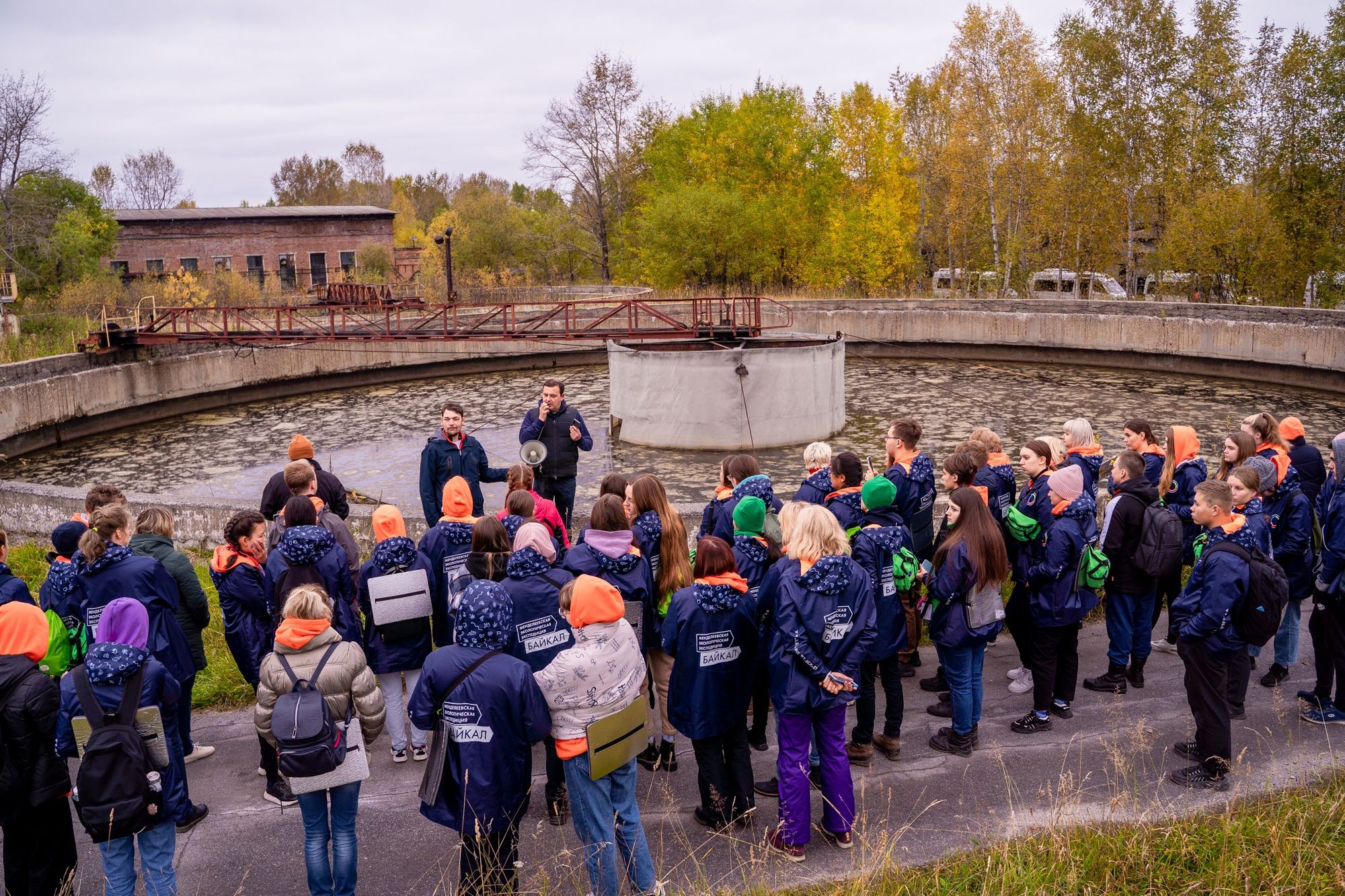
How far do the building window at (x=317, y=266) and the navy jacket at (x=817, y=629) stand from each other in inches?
1762

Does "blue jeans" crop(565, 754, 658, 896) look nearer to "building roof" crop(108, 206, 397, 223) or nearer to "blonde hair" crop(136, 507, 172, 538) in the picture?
"blonde hair" crop(136, 507, 172, 538)

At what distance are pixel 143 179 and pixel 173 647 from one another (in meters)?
88.9

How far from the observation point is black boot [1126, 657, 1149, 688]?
20.5 feet

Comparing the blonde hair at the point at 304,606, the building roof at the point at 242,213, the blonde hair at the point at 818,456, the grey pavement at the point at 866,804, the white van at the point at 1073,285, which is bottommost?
the grey pavement at the point at 866,804

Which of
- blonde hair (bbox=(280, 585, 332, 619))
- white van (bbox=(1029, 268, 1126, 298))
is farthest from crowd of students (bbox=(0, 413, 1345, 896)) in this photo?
white van (bbox=(1029, 268, 1126, 298))

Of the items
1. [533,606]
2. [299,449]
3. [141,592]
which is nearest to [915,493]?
[533,606]

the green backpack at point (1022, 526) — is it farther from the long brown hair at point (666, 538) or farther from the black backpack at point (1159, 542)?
the long brown hair at point (666, 538)

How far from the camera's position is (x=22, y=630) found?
161 inches

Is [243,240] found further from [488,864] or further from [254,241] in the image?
[488,864]

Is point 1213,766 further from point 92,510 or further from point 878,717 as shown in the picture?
point 92,510

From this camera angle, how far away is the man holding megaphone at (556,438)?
893 cm

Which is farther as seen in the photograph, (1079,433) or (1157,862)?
(1079,433)

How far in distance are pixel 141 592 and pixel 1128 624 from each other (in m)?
5.68

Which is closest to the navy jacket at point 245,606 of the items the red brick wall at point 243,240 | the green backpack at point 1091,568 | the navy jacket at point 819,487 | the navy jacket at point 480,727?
the navy jacket at point 480,727
